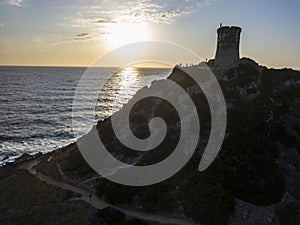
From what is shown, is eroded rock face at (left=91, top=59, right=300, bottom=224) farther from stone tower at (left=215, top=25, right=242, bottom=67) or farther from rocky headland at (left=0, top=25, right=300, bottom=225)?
stone tower at (left=215, top=25, right=242, bottom=67)

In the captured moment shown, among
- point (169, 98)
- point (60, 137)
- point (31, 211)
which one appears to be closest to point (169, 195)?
point (31, 211)

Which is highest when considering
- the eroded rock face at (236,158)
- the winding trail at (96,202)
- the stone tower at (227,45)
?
the stone tower at (227,45)

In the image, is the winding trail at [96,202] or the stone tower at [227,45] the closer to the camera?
the winding trail at [96,202]

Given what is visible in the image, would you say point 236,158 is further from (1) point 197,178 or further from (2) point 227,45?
(2) point 227,45

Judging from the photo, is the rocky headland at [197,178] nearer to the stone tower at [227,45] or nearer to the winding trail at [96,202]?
the winding trail at [96,202]

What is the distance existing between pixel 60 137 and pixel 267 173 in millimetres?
50570

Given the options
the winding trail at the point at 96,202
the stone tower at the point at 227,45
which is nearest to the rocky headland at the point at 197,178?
the winding trail at the point at 96,202

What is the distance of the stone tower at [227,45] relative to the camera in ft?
188

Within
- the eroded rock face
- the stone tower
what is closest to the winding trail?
the eroded rock face

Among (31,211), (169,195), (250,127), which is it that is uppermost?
(250,127)

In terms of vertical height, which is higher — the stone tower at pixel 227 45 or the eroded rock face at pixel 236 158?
the stone tower at pixel 227 45

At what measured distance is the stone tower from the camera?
57.4 m

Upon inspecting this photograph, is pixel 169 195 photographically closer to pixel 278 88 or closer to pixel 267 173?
pixel 267 173

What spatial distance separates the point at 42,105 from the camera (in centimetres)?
11419
